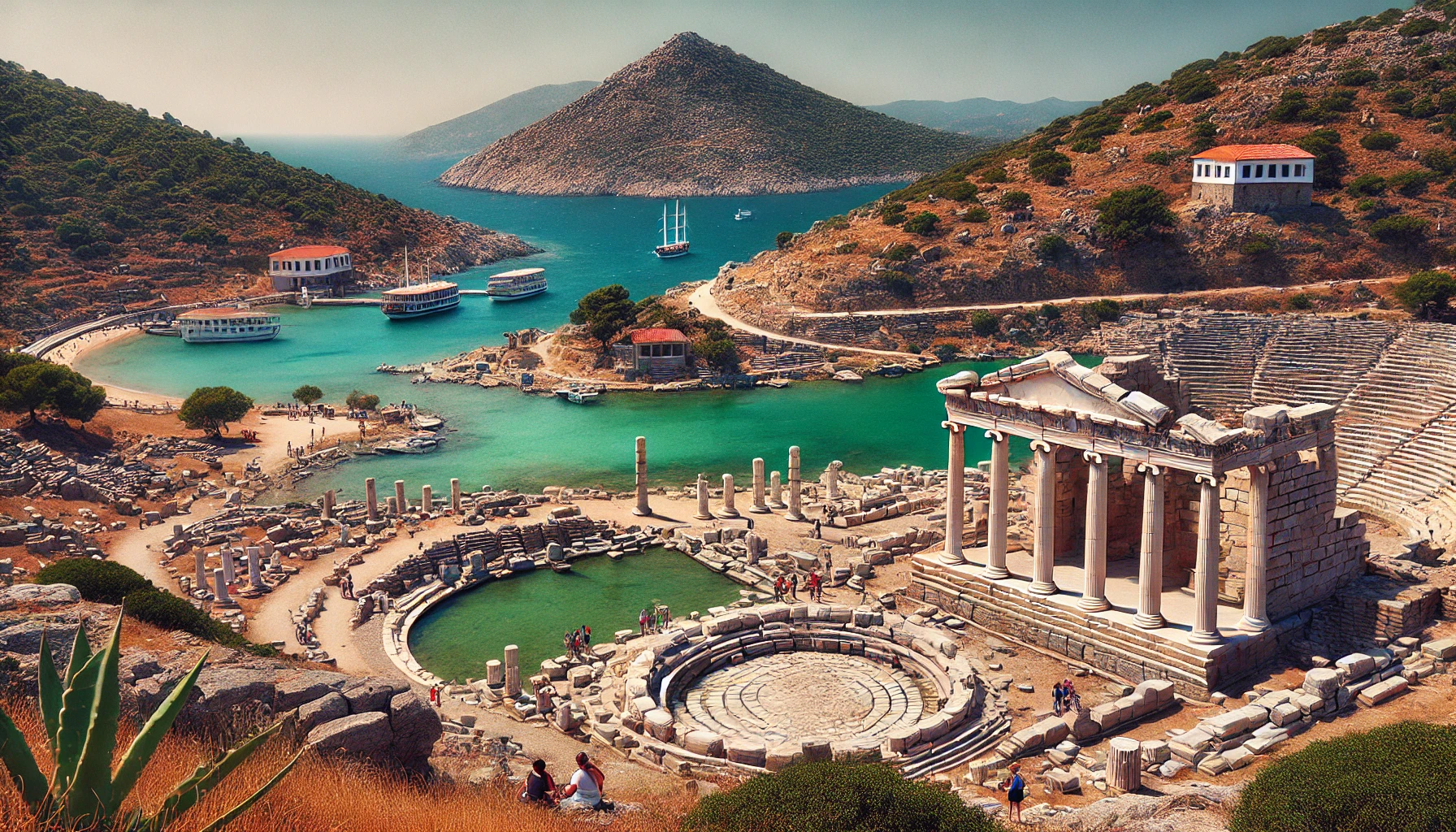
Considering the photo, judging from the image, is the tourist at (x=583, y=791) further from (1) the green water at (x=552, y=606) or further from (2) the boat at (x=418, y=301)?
(2) the boat at (x=418, y=301)

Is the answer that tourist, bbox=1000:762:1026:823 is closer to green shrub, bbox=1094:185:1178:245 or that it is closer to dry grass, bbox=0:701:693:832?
dry grass, bbox=0:701:693:832

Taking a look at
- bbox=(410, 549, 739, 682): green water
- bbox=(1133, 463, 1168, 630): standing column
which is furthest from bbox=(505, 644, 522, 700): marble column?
bbox=(1133, 463, 1168, 630): standing column

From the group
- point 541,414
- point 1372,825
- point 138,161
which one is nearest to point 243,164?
point 138,161

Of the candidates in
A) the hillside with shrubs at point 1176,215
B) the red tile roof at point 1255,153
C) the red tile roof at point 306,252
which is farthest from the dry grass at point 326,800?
the red tile roof at point 306,252

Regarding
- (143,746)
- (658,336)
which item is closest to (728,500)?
(143,746)

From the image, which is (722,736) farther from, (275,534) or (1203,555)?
(275,534)

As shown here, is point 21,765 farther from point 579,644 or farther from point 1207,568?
point 1207,568

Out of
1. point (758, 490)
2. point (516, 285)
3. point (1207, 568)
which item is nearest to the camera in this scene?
point (1207, 568)
